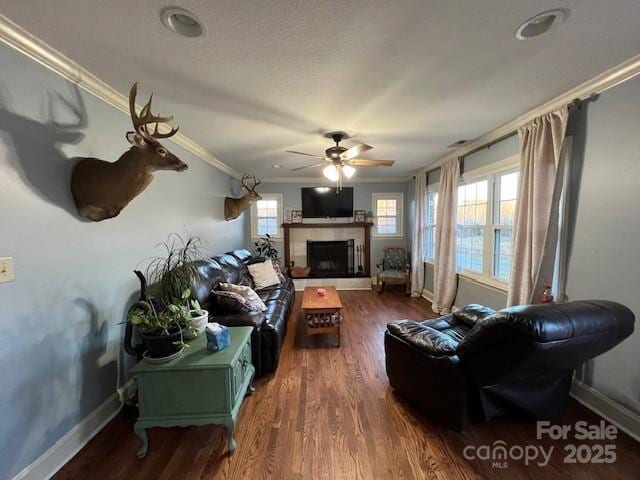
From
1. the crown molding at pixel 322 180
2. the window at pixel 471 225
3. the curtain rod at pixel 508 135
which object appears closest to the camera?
the curtain rod at pixel 508 135

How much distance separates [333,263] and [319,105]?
13.7ft

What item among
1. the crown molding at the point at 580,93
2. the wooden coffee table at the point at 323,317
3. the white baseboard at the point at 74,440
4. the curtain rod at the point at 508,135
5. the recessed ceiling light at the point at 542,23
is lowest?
the white baseboard at the point at 74,440

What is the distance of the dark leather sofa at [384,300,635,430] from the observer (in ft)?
4.36

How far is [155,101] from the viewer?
219 centimetres

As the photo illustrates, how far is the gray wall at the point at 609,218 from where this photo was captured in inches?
69.4

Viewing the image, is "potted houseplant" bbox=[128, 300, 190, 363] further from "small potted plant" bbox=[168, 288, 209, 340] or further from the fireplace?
the fireplace

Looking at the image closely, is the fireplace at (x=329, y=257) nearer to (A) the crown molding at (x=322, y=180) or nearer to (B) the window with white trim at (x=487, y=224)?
(A) the crown molding at (x=322, y=180)

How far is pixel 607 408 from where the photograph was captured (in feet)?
6.21

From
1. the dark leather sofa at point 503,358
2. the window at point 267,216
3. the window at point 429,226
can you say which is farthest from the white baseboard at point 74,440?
the window at point 429,226

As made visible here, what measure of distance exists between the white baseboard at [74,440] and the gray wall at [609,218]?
3695 mm

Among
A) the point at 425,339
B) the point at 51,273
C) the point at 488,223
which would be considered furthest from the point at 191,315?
the point at 488,223

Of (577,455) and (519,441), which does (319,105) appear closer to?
(519,441)

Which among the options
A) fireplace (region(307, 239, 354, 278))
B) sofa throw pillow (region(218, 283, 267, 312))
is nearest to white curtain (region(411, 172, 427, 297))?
fireplace (region(307, 239, 354, 278))

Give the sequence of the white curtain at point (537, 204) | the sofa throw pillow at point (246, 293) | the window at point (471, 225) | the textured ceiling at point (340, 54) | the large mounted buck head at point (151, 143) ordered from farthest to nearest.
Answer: the window at point (471, 225), the sofa throw pillow at point (246, 293), the white curtain at point (537, 204), the large mounted buck head at point (151, 143), the textured ceiling at point (340, 54)
